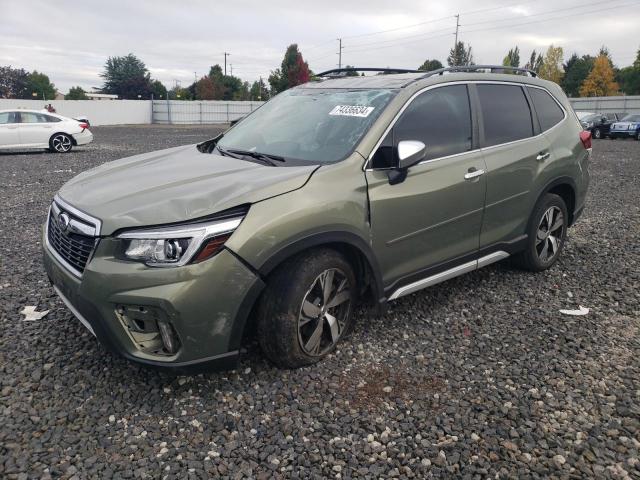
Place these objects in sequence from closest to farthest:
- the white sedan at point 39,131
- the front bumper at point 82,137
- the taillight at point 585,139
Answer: the taillight at point 585,139 < the white sedan at point 39,131 < the front bumper at point 82,137

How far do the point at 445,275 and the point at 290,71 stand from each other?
5853cm

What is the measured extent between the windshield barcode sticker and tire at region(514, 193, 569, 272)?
1923 millimetres

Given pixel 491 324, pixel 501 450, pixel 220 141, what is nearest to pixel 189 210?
pixel 220 141

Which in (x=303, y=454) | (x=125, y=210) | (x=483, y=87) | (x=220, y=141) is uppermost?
(x=483, y=87)

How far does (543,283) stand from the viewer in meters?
4.71

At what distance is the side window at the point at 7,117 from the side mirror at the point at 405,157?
50.8 feet

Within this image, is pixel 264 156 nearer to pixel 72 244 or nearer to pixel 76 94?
pixel 72 244

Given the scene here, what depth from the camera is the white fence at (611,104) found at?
3941 cm

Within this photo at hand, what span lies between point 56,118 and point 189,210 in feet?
51.9

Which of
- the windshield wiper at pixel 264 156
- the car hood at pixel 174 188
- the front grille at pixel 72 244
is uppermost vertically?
the windshield wiper at pixel 264 156

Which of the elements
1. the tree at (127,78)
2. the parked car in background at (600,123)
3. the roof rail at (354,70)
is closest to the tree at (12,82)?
the tree at (127,78)

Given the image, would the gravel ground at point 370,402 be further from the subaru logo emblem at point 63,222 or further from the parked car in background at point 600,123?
the parked car in background at point 600,123

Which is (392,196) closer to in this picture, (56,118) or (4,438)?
(4,438)

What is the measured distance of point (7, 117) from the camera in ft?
50.0
